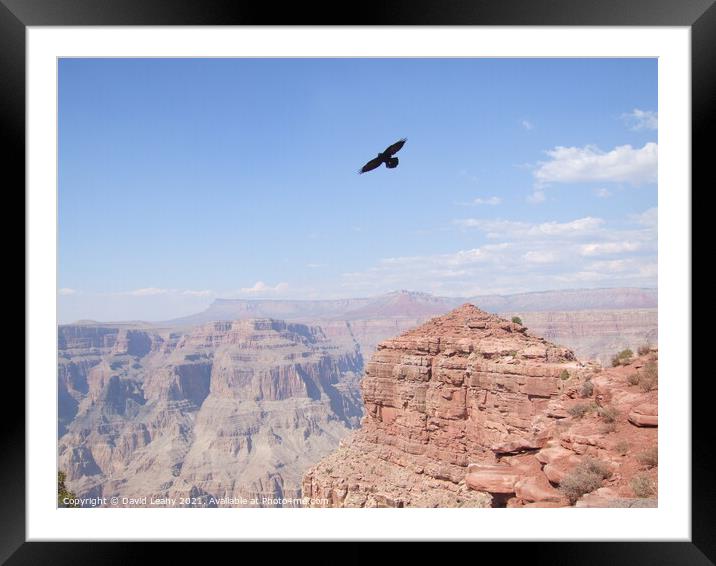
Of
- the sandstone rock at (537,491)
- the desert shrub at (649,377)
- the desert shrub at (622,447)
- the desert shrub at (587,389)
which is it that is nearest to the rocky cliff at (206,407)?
the desert shrub at (587,389)

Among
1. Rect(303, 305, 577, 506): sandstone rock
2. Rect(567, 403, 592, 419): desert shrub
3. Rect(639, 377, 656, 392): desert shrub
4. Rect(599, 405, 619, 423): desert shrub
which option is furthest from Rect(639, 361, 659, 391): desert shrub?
Rect(303, 305, 577, 506): sandstone rock

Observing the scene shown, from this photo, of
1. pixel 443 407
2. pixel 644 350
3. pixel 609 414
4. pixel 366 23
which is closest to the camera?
pixel 366 23

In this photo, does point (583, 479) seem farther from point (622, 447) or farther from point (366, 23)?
point (366, 23)

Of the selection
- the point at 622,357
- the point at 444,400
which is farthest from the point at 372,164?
the point at 444,400

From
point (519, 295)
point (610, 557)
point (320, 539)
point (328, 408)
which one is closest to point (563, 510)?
point (610, 557)

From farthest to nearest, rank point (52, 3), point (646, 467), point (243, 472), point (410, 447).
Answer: point (243, 472) < point (410, 447) < point (646, 467) < point (52, 3)

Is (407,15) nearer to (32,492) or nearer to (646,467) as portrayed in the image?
(32,492)

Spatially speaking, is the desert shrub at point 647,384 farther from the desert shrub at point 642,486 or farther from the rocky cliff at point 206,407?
the rocky cliff at point 206,407
